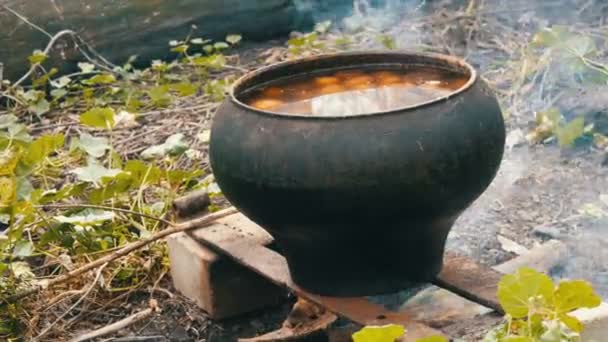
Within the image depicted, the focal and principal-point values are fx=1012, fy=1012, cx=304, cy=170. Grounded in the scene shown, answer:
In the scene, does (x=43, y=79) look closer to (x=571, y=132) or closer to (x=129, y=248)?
(x=129, y=248)

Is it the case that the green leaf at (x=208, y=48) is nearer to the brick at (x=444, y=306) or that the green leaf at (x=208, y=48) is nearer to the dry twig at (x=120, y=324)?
the dry twig at (x=120, y=324)

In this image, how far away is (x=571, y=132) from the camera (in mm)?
3301

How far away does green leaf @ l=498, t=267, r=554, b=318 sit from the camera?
1.71 meters

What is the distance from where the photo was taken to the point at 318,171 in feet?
6.35

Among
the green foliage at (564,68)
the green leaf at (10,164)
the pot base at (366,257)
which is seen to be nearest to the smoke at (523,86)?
the green foliage at (564,68)

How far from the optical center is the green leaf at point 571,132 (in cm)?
330

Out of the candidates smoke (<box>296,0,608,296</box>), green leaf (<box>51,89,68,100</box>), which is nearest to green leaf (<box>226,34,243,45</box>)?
smoke (<box>296,0,608,296</box>)

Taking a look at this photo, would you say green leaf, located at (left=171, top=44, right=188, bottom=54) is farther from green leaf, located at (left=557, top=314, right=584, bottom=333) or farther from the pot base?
green leaf, located at (left=557, top=314, right=584, bottom=333)

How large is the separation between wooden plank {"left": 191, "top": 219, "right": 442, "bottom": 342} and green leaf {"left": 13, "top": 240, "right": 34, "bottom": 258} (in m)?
0.44

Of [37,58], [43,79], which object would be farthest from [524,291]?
[43,79]

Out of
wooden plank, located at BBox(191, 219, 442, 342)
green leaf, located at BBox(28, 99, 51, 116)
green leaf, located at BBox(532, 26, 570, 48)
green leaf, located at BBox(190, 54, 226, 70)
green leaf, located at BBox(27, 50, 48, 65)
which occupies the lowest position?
green leaf, located at BBox(28, 99, 51, 116)

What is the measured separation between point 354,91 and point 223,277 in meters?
0.70

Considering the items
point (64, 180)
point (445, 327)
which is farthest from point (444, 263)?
point (64, 180)

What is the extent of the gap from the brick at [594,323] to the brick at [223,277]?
0.88 metres
